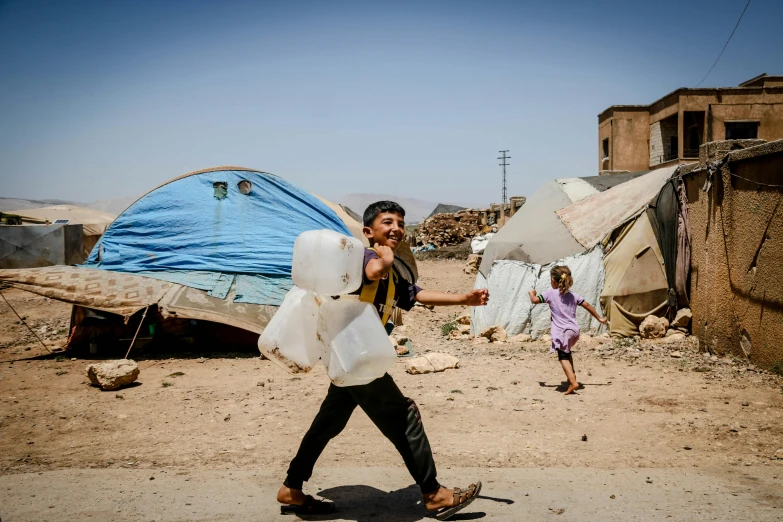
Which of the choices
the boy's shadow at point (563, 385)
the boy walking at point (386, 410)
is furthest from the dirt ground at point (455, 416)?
the boy walking at point (386, 410)

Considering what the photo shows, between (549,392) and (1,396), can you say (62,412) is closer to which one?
(1,396)

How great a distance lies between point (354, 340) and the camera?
2844mm

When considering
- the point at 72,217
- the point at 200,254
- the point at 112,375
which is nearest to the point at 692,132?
the point at 200,254

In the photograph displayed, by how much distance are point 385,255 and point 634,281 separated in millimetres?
7351

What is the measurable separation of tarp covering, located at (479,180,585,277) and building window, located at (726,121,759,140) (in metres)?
18.6

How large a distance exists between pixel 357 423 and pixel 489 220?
24219 mm

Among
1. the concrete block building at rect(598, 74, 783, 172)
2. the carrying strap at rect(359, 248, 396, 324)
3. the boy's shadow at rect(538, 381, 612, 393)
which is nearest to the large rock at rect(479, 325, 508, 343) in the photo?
the boy's shadow at rect(538, 381, 612, 393)

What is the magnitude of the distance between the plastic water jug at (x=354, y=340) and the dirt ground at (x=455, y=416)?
53.6 inches

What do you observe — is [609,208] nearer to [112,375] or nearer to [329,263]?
[112,375]

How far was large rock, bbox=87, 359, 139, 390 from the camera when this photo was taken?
253 inches

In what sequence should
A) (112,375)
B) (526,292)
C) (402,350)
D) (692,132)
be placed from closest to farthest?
(112,375) → (402,350) → (526,292) → (692,132)

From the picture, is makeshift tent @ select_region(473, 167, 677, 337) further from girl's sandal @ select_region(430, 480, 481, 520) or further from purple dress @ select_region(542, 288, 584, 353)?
girl's sandal @ select_region(430, 480, 481, 520)

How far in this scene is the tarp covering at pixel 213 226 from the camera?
888cm

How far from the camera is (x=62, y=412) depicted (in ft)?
18.4
